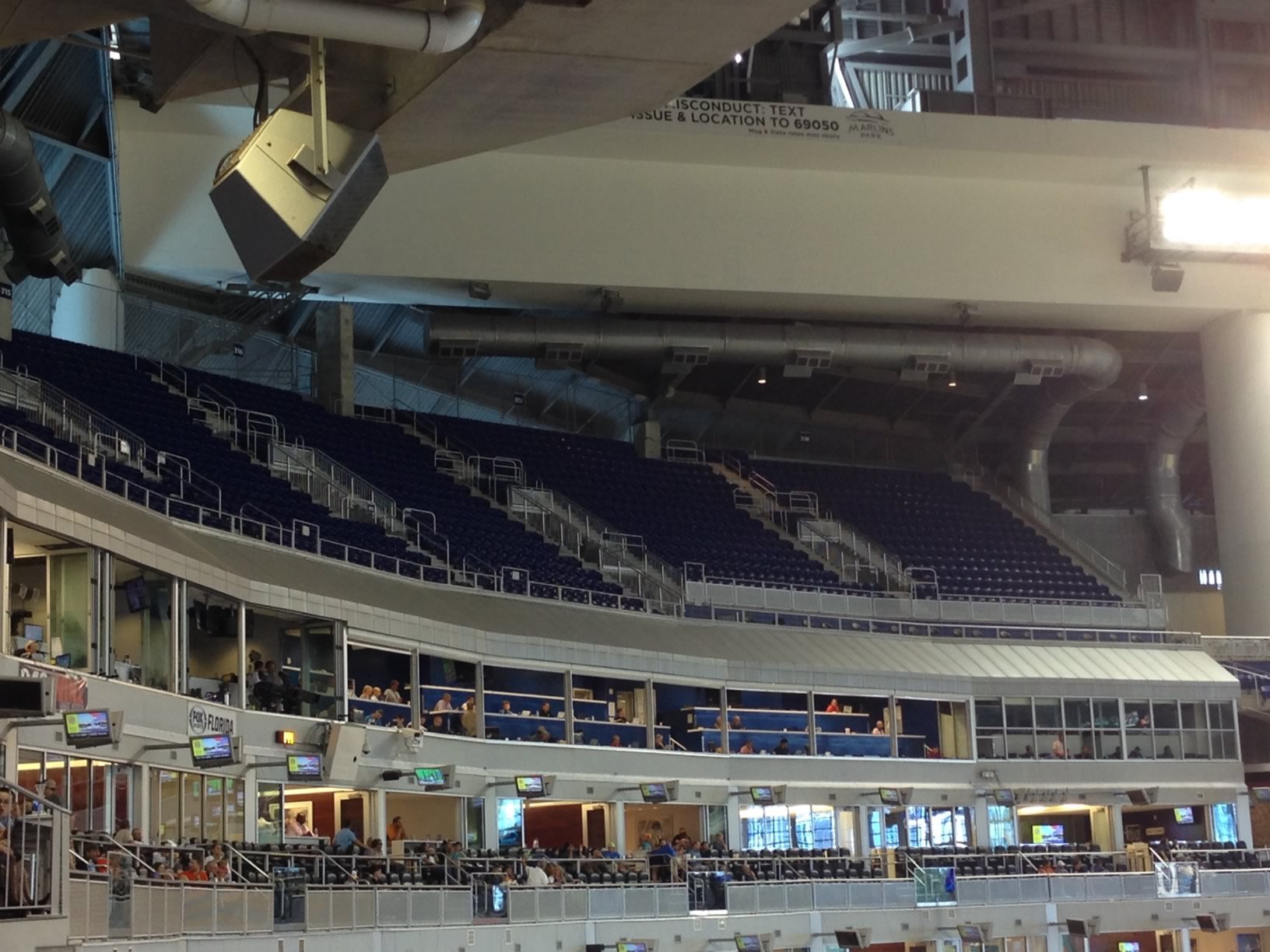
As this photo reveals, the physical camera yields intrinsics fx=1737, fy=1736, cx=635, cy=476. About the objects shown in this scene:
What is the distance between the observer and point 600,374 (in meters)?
37.8

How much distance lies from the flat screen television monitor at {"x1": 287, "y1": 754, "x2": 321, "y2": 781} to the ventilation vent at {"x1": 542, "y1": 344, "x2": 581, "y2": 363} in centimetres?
1251

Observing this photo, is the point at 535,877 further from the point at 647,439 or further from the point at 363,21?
the point at 647,439

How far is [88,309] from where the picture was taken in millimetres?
28969

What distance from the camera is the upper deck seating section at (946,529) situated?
1452 inches

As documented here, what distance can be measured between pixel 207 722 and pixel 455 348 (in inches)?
545

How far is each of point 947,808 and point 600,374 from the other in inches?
473

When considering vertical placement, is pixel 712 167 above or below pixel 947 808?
above

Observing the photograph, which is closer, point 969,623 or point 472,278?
point 472,278

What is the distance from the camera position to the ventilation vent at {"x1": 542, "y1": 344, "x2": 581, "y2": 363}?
32.4m

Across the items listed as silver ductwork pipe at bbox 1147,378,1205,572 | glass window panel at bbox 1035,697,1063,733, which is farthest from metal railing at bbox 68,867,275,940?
silver ductwork pipe at bbox 1147,378,1205,572

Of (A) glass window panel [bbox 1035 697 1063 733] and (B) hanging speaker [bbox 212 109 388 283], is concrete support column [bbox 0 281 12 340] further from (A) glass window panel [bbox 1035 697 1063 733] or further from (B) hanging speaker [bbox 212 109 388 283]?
(A) glass window panel [bbox 1035 697 1063 733]

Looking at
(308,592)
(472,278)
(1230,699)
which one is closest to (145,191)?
(472,278)

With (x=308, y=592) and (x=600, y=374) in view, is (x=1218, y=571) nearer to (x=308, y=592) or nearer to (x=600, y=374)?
(x=600, y=374)

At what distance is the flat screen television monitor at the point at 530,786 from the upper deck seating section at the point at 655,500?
8414mm
